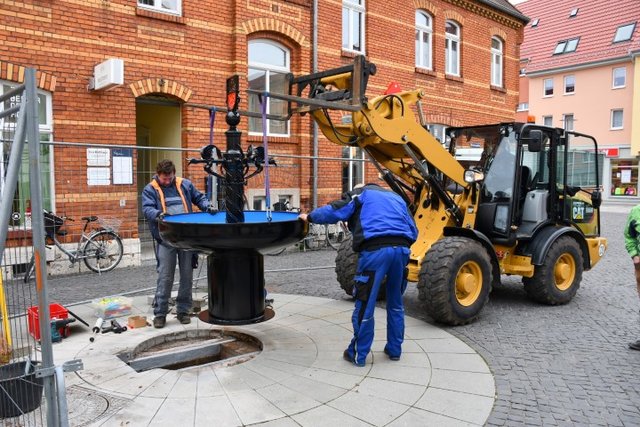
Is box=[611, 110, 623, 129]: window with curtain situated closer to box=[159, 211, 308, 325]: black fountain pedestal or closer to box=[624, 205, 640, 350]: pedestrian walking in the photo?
box=[624, 205, 640, 350]: pedestrian walking

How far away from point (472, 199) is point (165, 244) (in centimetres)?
374

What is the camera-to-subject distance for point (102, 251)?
871 centimetres

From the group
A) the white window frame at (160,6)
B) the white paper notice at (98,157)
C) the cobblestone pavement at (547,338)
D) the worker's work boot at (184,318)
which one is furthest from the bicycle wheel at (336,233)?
the worker's work boot at (184,318)

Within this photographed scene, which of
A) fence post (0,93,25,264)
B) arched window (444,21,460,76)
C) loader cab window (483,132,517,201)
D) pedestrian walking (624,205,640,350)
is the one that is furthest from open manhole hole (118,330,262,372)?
arched window (444,21,460,76)

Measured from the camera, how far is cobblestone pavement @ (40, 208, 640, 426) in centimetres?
407

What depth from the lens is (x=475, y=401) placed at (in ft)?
13.4

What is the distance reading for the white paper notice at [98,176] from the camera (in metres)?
8.53

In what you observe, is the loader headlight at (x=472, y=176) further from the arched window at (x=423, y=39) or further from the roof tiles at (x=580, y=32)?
the roof tiles at (x=580, y=32)

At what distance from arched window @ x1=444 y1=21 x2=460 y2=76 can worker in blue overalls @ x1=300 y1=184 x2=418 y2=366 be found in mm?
12283

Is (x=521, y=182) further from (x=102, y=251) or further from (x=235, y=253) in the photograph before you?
(x=102, y=251)

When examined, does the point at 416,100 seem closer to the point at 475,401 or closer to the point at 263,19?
the point at 475,401

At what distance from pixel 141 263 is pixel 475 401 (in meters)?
6.75

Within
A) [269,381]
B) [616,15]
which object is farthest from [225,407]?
[616,15]

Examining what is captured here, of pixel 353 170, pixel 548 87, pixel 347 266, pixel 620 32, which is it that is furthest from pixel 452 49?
pixel 548 87
